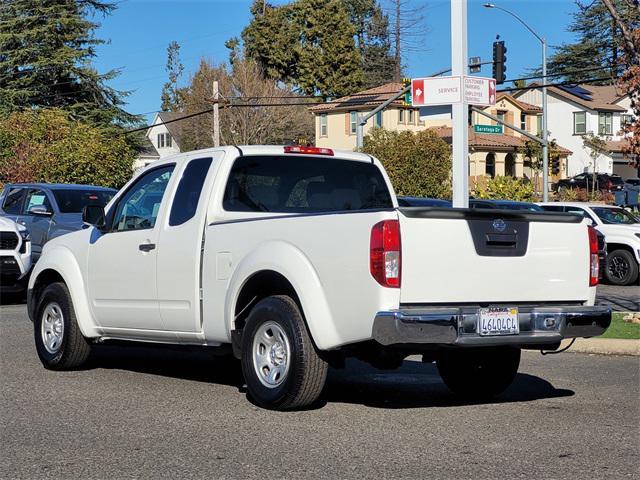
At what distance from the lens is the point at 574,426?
274 inches

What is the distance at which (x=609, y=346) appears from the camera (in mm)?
11000

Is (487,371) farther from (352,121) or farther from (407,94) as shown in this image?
(352,121)

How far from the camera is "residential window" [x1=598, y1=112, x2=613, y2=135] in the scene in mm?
72562

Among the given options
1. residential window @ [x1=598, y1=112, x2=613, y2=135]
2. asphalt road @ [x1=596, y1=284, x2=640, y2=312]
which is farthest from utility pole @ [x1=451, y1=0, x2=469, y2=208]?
residential window @ [x1=598, y1=112, x2=613, y2=135]

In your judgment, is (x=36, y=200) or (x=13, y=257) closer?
(x=13, y=257)

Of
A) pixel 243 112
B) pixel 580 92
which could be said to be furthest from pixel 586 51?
pixel 243 112

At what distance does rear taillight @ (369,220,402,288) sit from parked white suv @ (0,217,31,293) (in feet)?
36.0

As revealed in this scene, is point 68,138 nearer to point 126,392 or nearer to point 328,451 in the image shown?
point 126,392

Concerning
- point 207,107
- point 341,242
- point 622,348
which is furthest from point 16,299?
point 207,107

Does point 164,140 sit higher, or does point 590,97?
point 590,97

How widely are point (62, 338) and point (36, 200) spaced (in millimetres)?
10433

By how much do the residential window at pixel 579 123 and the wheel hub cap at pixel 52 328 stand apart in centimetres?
6634

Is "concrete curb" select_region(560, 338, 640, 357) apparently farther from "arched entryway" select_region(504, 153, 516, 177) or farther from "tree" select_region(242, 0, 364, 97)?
"tree" select_region(242, 0, 364, 97)

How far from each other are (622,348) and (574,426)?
4222 millimetres
